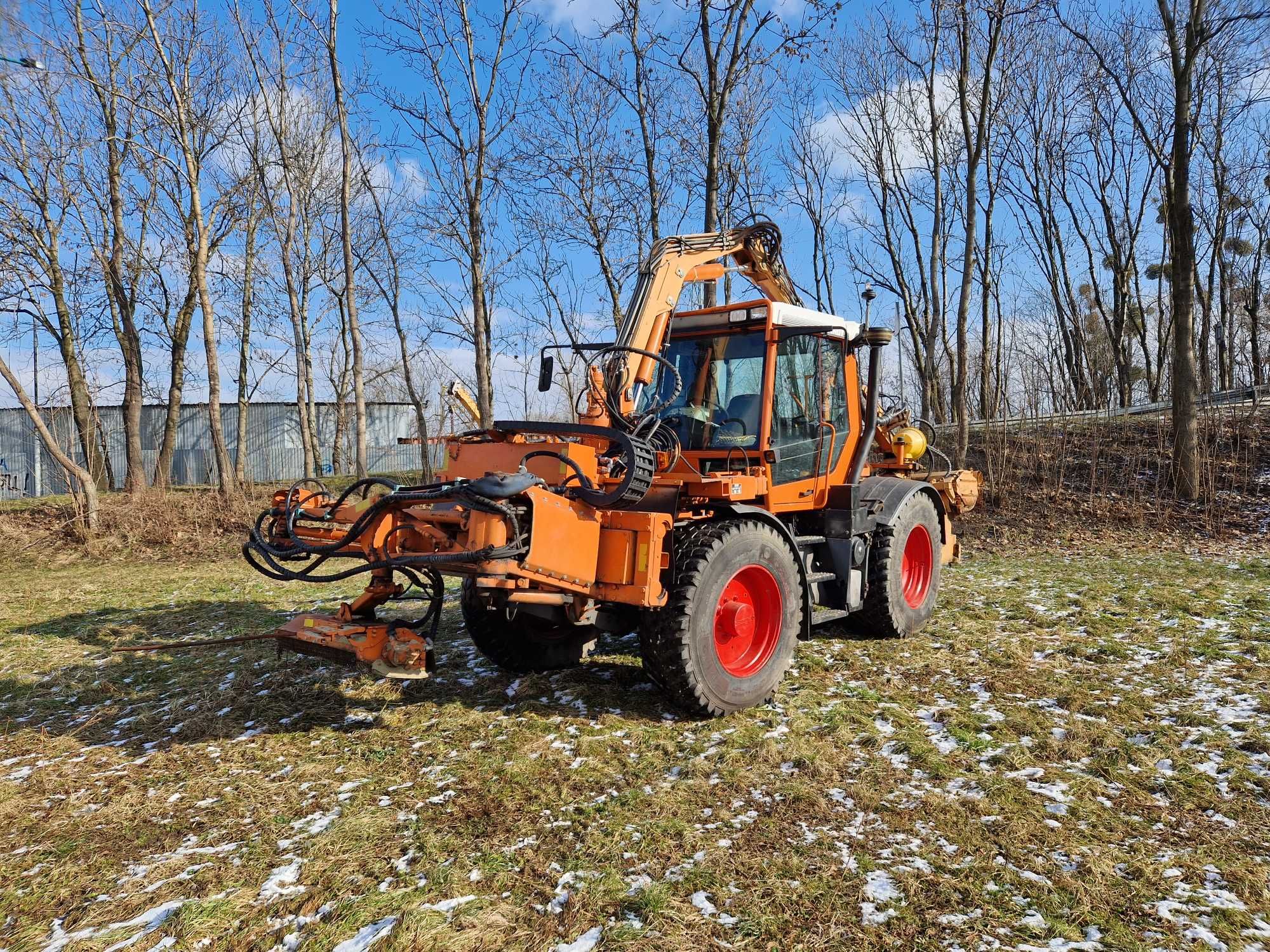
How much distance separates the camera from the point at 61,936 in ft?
9.34

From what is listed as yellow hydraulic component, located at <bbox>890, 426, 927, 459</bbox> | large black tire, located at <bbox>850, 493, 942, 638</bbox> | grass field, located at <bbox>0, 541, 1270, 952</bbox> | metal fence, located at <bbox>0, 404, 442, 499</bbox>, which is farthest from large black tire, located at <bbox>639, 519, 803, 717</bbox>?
metal fence, located at <bbox>0, 404, 442, 499</bbox>

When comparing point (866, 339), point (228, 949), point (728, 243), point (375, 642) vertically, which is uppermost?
point (728, 243)

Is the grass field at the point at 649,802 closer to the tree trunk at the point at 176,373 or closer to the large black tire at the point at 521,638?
the large black tire at the point at 521,638

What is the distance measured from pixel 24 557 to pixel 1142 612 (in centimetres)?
1481

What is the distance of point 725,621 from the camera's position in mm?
5027

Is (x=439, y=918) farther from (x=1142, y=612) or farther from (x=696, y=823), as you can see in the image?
(x=1142, y=612)

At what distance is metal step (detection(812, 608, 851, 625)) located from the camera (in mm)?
5605

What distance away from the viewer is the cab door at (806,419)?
222 inches

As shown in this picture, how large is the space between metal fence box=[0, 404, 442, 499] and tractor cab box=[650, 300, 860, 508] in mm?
23592

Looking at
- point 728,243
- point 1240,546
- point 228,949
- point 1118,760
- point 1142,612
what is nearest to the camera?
point 228,949

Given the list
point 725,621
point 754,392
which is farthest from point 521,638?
point 754,392

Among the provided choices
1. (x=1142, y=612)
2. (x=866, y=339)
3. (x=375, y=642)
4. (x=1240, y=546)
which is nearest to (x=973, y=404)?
(x=1240, y=546)

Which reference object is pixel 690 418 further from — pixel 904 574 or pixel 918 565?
pixel 918 565

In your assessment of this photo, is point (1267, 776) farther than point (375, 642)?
No
